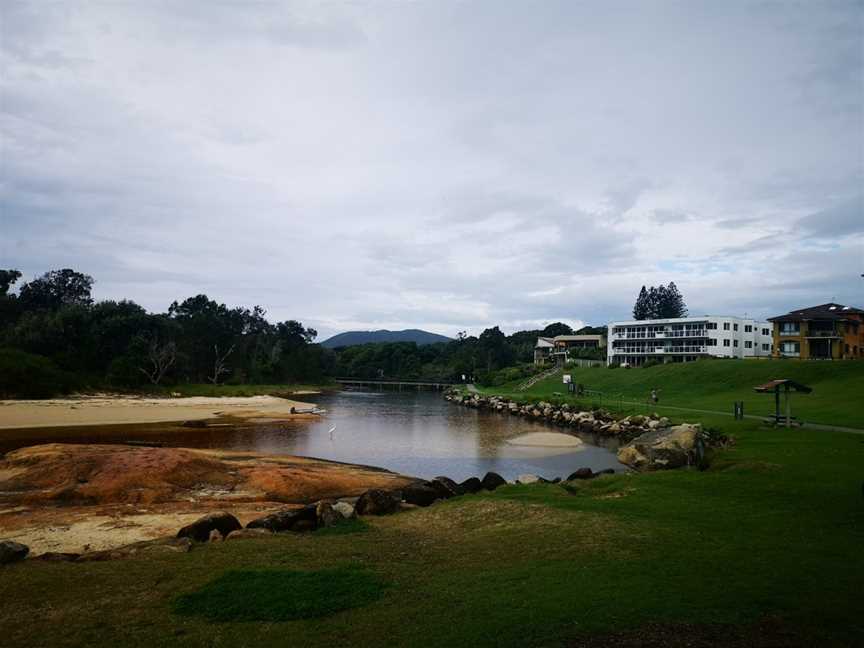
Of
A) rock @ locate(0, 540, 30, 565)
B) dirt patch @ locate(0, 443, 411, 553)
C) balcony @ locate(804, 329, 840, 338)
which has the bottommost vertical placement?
dirt patch @ locate(0, 443, 411, 553)

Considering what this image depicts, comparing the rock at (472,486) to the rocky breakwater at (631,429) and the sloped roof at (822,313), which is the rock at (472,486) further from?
the sloped roof at (822,313)

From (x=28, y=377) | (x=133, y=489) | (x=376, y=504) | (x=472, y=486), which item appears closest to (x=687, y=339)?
(x=472, y=486)

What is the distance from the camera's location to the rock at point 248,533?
1332 cm

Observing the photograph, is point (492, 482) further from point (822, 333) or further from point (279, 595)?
point (822, 333)

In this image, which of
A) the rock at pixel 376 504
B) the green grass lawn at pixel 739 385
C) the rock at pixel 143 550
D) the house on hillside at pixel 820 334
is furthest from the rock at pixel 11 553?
the house on hillside at pixel 820 334

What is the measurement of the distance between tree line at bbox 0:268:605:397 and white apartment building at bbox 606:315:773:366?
18592 millimetres

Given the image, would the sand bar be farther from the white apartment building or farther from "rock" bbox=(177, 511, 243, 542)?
the white apartment building

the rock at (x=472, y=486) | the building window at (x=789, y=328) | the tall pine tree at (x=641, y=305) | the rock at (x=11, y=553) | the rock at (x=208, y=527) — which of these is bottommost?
the rock at (x=472, y=486)

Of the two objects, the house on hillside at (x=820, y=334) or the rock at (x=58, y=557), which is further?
the house on hillside at (x=820, y=334)

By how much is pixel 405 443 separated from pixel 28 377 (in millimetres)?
45791

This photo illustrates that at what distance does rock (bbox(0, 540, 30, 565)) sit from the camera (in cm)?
1116

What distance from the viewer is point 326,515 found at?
581 inches

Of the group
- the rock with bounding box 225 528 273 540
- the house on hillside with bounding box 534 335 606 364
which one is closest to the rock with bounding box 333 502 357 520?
the rock with bounding box 225 528 273 540

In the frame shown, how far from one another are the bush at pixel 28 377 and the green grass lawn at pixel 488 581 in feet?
197
